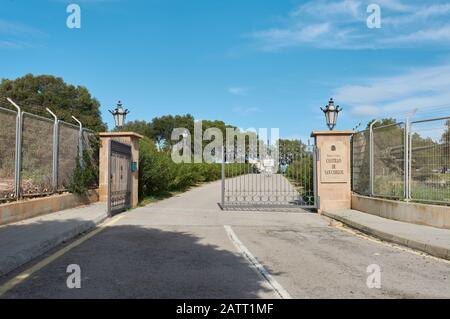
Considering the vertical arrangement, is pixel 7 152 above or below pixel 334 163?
above

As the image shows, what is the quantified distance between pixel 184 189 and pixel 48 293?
2445cm

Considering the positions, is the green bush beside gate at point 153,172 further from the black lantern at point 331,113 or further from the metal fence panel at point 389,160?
the metal fence panel at point 389,160

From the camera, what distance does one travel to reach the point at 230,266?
7.10m

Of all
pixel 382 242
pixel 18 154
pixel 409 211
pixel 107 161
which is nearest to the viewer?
pixel 382 242

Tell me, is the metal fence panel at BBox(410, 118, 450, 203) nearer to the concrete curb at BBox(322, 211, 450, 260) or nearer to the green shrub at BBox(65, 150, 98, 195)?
the concrete curb at BBox(322, 211, 450, 260)

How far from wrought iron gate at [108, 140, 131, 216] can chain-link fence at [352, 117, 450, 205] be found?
842cm

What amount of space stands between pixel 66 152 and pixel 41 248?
7.61 metres

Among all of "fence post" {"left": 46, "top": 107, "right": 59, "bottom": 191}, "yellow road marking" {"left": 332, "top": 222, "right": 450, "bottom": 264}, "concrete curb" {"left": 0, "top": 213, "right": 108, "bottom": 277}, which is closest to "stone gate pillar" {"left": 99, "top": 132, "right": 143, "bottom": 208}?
"fence post" {"left": 46, "top": 107, "right": 59, "bottom": 191}

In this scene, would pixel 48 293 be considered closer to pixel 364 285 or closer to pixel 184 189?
pixel 364 285

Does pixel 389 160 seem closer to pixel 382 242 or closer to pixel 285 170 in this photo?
pixel 382 242

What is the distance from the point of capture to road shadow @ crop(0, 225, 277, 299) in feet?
18.0

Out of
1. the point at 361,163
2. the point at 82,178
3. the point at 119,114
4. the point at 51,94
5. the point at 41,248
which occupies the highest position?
the point at 51,94

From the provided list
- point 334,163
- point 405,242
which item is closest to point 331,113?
A: point 334,163

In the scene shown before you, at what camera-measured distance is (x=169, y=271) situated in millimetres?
6664
